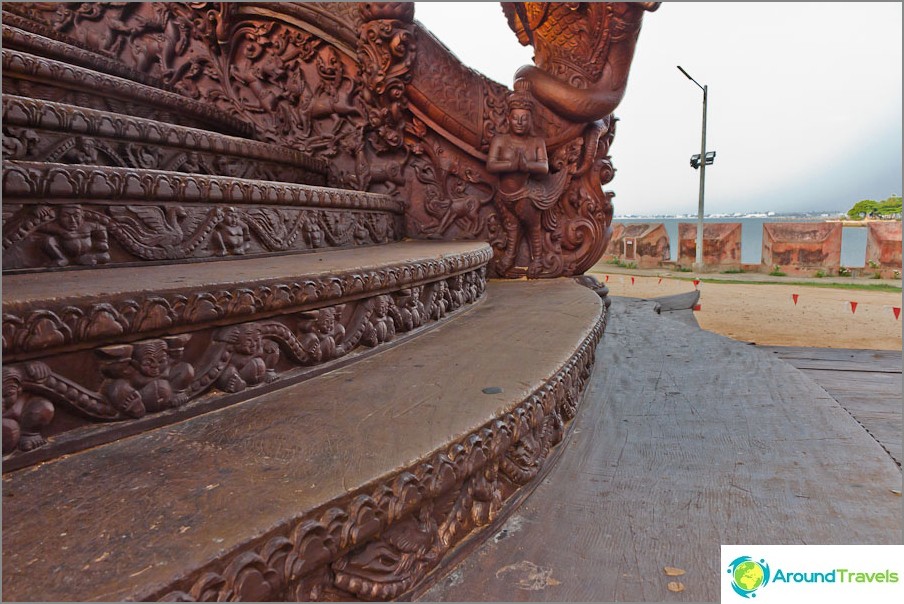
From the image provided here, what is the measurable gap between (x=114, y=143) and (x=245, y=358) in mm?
760

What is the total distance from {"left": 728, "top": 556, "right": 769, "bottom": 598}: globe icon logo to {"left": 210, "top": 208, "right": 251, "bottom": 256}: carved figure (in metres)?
1.06

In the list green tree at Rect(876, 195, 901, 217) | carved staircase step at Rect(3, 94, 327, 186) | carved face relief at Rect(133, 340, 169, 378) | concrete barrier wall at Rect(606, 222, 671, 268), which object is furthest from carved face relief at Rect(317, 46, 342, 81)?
green tree at Rect(876, 195, 901, 217)

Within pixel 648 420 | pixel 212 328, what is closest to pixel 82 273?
pixel 212 328

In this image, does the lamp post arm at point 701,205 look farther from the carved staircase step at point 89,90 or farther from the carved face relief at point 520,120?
the carved staircase step at point 89,90

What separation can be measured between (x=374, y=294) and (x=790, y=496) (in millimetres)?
851

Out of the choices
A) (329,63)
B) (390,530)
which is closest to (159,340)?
(390,530)

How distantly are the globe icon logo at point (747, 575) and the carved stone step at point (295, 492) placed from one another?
0.31 m

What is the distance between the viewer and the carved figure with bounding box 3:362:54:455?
1.65 feet

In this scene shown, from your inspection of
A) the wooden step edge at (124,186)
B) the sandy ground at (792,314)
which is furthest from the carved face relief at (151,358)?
the sandy ground at (792,314)

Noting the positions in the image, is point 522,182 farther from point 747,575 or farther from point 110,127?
point 747,575

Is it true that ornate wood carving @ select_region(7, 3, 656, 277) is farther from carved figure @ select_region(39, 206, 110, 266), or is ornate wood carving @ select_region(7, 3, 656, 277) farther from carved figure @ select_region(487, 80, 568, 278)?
carved figure @ select_region(39, 206, 110, 266)

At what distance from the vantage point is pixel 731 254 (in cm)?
833

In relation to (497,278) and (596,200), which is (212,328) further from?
(596,200)

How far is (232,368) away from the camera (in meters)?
0.71
